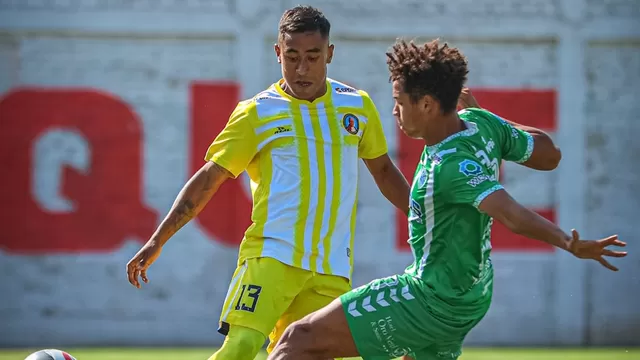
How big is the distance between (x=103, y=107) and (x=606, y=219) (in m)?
6.06

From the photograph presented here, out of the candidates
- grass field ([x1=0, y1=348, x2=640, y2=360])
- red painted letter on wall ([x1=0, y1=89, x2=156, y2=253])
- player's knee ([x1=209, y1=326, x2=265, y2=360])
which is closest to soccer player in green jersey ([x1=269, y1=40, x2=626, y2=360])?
player's knee ([x1=209, y1=326, x2=265, y2=360])

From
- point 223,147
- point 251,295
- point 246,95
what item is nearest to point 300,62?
point 223,147

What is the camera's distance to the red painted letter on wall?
39.1ft

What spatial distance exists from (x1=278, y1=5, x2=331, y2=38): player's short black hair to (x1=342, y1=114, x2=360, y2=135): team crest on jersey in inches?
17.3

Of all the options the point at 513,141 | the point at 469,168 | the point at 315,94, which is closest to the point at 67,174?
the point at 315,94

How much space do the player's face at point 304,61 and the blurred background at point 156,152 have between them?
6602 mm

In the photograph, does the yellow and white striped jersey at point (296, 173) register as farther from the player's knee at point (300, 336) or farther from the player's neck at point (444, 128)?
the player's neck at point (444, 128)

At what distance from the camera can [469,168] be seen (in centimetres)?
439

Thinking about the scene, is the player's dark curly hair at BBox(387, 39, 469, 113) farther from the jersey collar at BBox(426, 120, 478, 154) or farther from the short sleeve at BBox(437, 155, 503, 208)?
the short sleeve at BBox(437, 155, 503, 208)

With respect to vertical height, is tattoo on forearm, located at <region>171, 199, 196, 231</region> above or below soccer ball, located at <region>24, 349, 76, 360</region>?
above

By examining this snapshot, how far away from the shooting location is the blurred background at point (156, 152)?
11.9 m

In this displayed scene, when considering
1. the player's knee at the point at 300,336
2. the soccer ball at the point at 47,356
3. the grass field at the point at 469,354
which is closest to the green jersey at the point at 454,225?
the player's knee at the point at 300,336

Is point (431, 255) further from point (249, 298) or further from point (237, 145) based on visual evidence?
point (237, 145)

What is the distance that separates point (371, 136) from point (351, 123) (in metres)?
0.19
